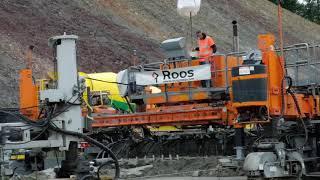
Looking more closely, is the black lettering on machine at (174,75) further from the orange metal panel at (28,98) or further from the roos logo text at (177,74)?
the orange metal panel at (28,98)

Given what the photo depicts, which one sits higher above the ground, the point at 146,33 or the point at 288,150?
the point at 146,33

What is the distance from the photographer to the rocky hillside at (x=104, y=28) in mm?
32719

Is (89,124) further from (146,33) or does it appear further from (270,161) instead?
(146,33)

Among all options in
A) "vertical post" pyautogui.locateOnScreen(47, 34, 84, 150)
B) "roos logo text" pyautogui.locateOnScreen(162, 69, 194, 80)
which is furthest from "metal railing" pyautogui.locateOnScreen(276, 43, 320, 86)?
"vertical post" pyautogui.locateOnScreen(47, 34, 84, 150)

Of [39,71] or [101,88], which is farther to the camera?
[39,71]

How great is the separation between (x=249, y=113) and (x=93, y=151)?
6482 millimetres

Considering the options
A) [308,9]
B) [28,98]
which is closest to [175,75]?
[28,98]

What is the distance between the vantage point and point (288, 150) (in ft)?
45.6

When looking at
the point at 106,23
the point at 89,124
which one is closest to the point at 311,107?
the point at 89,124

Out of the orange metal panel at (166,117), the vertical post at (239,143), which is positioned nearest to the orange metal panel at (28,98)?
the orange metal panel at (166,117)

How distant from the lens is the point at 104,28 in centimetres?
4191

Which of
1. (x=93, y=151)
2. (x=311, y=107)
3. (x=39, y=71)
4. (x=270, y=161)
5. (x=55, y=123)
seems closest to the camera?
(x=55, y=123)

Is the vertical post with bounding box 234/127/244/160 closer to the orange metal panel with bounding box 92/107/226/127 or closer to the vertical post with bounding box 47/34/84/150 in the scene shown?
the orange metal panel with bounding box 92/107/226/127

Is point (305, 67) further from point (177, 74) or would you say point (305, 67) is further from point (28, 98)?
point (28, 98)
